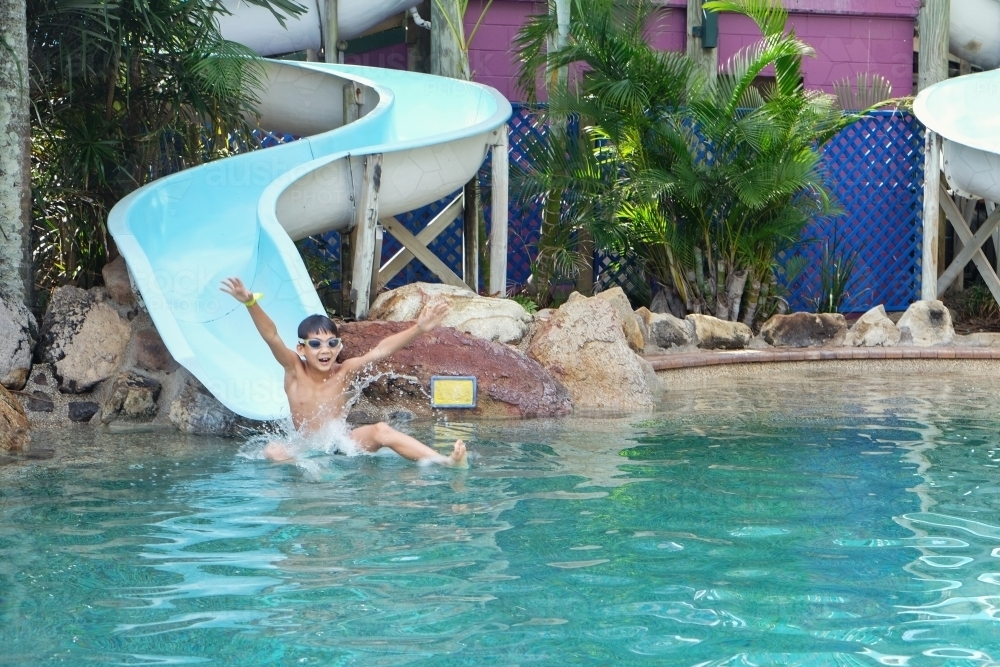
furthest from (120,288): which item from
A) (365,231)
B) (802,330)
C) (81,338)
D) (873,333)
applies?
(873,333)

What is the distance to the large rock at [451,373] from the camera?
251 inches

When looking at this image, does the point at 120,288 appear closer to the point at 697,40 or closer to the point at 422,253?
the point at 422,253

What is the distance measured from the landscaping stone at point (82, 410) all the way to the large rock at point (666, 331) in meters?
3.90

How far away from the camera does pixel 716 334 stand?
8.58m

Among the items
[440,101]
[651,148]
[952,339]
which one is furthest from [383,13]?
[952,339]

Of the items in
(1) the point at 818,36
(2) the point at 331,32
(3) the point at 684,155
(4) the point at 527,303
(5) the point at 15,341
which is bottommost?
(5) the point at 15,341

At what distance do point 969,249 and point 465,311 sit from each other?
16.6 ft

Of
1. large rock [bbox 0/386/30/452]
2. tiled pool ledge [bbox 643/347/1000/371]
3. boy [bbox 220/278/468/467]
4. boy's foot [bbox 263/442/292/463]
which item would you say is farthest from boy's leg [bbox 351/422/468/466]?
tiled pool ledge [bbox 643/347/1000/371]

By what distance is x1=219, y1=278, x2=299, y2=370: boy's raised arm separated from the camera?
16.0 ft

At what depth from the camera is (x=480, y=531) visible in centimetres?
383

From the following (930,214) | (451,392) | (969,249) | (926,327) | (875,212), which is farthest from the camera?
(875,212)

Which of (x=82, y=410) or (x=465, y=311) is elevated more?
(x=465, y=311)

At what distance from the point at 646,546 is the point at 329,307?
5697mm

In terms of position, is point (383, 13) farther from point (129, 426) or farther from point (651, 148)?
point (129, 426)
